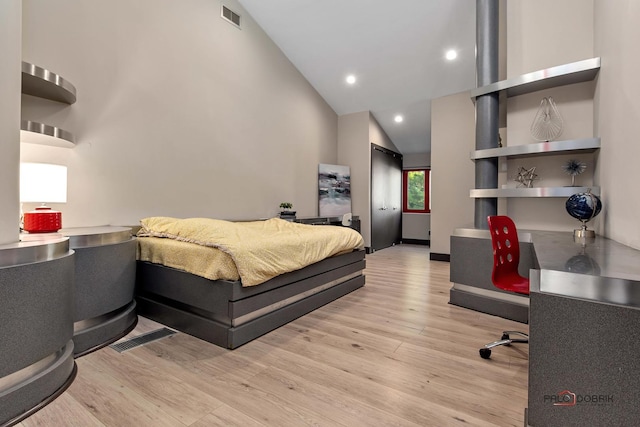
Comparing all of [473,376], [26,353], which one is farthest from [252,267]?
[473,376]

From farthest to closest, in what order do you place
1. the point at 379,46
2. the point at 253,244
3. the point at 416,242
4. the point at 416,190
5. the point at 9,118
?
1. the point at 416,190
2. the point at 416,242
3. the point at 379,46
4. the point at 253,244
5. the point at 9,118

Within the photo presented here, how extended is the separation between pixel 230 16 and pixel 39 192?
3677 mm

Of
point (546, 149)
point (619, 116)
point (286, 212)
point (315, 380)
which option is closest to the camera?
point (315, 380)

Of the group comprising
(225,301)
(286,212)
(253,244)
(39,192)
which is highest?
(39,192)

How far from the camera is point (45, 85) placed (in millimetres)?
2400

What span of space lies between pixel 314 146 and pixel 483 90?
3.52 m

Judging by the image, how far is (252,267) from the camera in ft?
7.36

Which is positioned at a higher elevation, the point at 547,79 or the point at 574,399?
the point at 547,79

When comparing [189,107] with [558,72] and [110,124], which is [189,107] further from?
[558,72]

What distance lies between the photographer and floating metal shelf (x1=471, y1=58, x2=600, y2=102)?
2.57m

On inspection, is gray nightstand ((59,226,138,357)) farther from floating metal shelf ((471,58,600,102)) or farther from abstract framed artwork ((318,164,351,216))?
abstract framed artwork ((318,164,351,216))

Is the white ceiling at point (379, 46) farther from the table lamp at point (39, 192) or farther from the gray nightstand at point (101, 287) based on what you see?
the gray nightstand at point (101, 287)

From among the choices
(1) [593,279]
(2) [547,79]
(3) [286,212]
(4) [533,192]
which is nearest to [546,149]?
(4) [533,192]

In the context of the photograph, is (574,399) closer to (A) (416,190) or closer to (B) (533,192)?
(B) (533,192)
